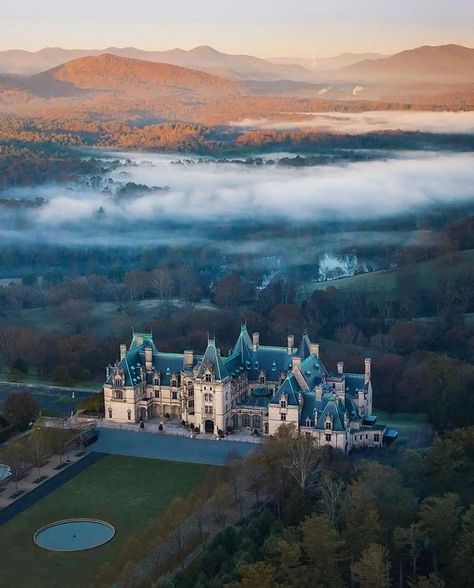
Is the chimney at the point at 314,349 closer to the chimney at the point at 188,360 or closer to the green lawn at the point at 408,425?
the green lawn at the point at 408,425

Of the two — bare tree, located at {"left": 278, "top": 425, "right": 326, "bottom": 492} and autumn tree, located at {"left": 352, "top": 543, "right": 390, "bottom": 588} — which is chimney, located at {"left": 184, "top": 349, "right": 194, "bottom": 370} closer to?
bare tree, located at {"left": 278, "top": 425, "right": 326, "bottom": 492}

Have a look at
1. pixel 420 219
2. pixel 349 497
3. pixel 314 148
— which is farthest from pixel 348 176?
pixel 349 497

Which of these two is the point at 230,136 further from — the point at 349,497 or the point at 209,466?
the point at 349,497

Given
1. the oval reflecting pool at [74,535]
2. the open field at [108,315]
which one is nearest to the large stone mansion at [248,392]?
the oval reflecting pool at [74,535]

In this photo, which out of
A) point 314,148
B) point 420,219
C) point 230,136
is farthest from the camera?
point 230,136

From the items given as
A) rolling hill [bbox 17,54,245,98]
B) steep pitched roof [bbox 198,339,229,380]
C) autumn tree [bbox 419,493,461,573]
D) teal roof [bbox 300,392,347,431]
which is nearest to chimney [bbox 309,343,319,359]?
teal roof [bbox 300,392,347,431]
